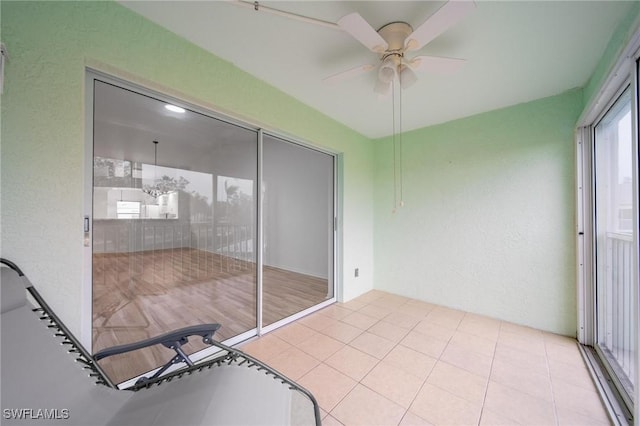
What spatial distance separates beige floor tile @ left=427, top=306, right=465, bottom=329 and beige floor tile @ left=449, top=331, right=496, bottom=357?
176mm

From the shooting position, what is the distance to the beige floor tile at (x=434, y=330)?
216 centimetres

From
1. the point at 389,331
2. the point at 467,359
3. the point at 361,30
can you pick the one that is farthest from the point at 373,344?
the point at 361,30

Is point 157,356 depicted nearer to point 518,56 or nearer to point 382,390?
point 382,390

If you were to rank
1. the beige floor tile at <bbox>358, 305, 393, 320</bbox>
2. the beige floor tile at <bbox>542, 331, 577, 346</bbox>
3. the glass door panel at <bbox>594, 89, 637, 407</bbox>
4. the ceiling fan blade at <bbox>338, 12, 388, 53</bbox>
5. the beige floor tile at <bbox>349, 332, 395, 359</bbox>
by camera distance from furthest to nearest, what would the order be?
1. the beige floor tile at <bbox>358, 305, 393, 320</bbox>
2. the beige floor tile at <bbox>542, 331, 577, 346</bbox>
3. the beige floor tile at <bbox>349, 332, 395, 359</bbox>
4. the glass door panel at <bbox>594, 89, 637, 407</bbox>
5. the ceiling fan blade at <bbox>338, 12, 388, 53</bbox>

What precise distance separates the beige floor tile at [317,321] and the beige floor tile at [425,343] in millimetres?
777

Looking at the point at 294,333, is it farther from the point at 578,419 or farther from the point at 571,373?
the point at 571,373

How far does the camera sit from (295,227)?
3.79m

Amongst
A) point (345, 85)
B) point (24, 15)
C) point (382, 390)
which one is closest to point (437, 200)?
point (345, 85)

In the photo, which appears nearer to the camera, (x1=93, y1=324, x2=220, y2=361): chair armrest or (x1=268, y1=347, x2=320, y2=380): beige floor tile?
(x1=93, y1=324, x2=220, y2=361): chair armrest

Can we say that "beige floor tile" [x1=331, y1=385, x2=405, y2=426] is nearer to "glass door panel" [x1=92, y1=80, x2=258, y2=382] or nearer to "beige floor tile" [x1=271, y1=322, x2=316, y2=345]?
"beige floor tile" [x1=271, y1=322, x2=316, y2=345]

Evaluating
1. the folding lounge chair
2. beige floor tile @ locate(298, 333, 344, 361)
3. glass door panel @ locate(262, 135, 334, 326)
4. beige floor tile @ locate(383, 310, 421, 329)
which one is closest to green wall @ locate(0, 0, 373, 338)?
the folding lounge chair

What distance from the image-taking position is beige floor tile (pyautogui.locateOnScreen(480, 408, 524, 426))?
4.07 feet

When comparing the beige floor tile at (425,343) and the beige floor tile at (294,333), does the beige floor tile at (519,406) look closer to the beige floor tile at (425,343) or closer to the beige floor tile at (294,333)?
the beige floor tile at (425,343)

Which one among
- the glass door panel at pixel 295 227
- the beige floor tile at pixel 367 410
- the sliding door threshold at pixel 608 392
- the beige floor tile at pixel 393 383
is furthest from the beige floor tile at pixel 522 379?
the glass door panel at pixel 295 227
